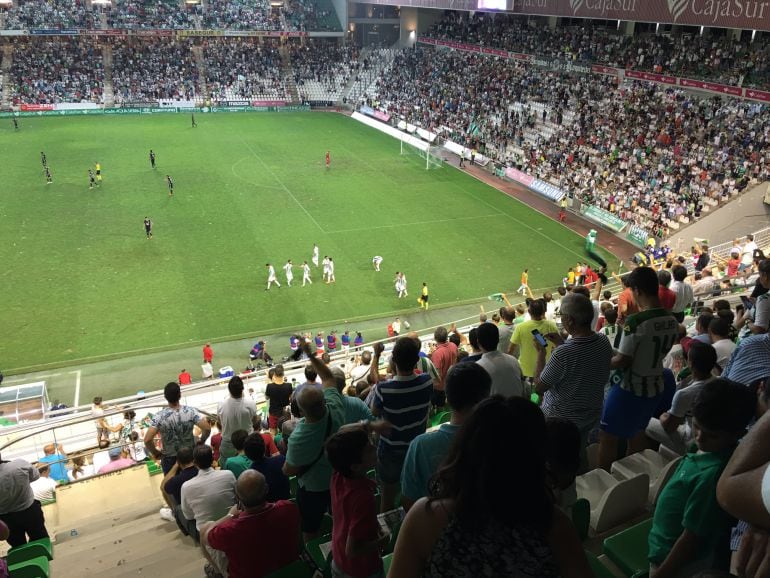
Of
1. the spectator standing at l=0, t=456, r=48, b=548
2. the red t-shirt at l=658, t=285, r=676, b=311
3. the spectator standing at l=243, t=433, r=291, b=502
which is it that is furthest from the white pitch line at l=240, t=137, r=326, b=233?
the spectator standing at l=243, t=433, r=291, b=502

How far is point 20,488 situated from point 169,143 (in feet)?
126

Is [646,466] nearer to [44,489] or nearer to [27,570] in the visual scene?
[27,570]

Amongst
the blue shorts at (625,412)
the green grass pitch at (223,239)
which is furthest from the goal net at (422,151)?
the blue shorts at (625,412)

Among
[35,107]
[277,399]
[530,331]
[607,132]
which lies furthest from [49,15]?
[530,331]

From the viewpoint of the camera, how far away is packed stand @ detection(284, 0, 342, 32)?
63.4m

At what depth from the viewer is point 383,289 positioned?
2259 cm

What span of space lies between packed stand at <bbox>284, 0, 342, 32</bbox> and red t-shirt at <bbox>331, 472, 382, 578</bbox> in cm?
6517

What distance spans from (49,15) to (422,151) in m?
37.6

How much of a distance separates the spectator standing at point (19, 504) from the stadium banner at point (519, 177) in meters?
31.2

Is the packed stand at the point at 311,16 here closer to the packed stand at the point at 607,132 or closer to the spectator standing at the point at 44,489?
the packed stand at the point at 607,132

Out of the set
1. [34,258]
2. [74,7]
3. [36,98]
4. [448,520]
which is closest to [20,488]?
[448,520]

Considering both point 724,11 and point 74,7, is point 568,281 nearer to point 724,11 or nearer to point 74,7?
point 724,11

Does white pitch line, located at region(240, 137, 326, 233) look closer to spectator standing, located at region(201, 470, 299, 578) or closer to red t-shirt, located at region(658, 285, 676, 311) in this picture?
red t-shirt, located at region(658, 285, 676, 311)

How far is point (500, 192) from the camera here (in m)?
33.9
